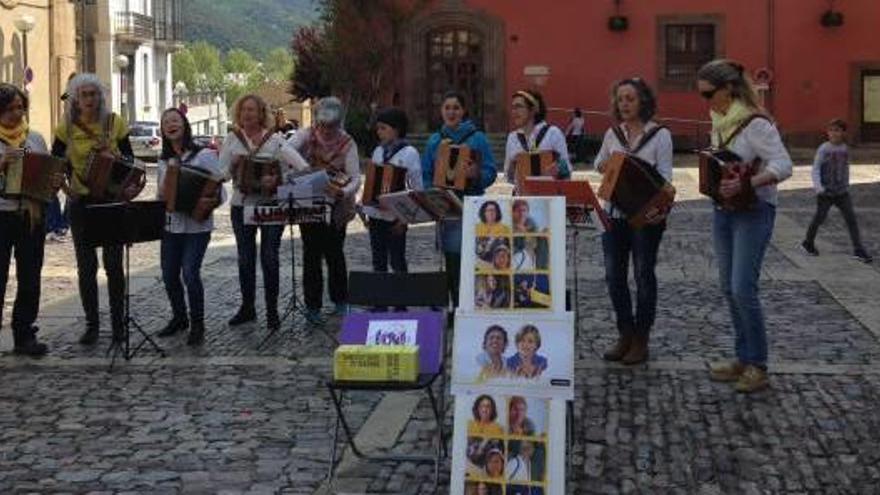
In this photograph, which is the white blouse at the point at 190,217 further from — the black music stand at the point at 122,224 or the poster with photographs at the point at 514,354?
the poster with photographs at the point at 514,354

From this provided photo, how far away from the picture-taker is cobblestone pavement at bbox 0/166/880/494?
18.0 ft

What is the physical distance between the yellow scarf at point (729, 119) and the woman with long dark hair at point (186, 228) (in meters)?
3.54

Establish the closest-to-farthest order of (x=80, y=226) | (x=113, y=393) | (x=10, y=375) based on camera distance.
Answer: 1. (x=113, y=393)
2. (x=10, y=375)
3. (x=80, y=226)

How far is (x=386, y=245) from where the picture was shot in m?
9.07

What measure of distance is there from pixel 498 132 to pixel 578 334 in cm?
2651

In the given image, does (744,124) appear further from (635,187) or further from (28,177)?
(28,177)

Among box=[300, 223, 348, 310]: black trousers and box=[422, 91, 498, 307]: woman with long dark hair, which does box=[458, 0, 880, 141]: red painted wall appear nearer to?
box=[300, 223, 348, 310]: black trousers

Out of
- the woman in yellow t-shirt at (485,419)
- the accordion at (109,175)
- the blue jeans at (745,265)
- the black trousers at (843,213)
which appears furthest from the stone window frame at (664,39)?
the woman in yellow t-shirt at (485,419)

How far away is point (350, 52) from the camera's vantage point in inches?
1336

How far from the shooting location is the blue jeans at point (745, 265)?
6711mm

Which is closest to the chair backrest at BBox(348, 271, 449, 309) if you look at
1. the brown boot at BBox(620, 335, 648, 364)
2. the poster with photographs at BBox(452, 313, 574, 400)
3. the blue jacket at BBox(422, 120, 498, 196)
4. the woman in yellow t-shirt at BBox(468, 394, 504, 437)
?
the poster with photographs at BBox(452, 313, 574, 400)

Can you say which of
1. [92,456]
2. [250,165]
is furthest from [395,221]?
[92,456]

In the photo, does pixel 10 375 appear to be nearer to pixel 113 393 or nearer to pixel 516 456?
pixel 113 393

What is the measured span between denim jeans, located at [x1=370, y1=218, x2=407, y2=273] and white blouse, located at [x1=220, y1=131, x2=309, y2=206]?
720mm
